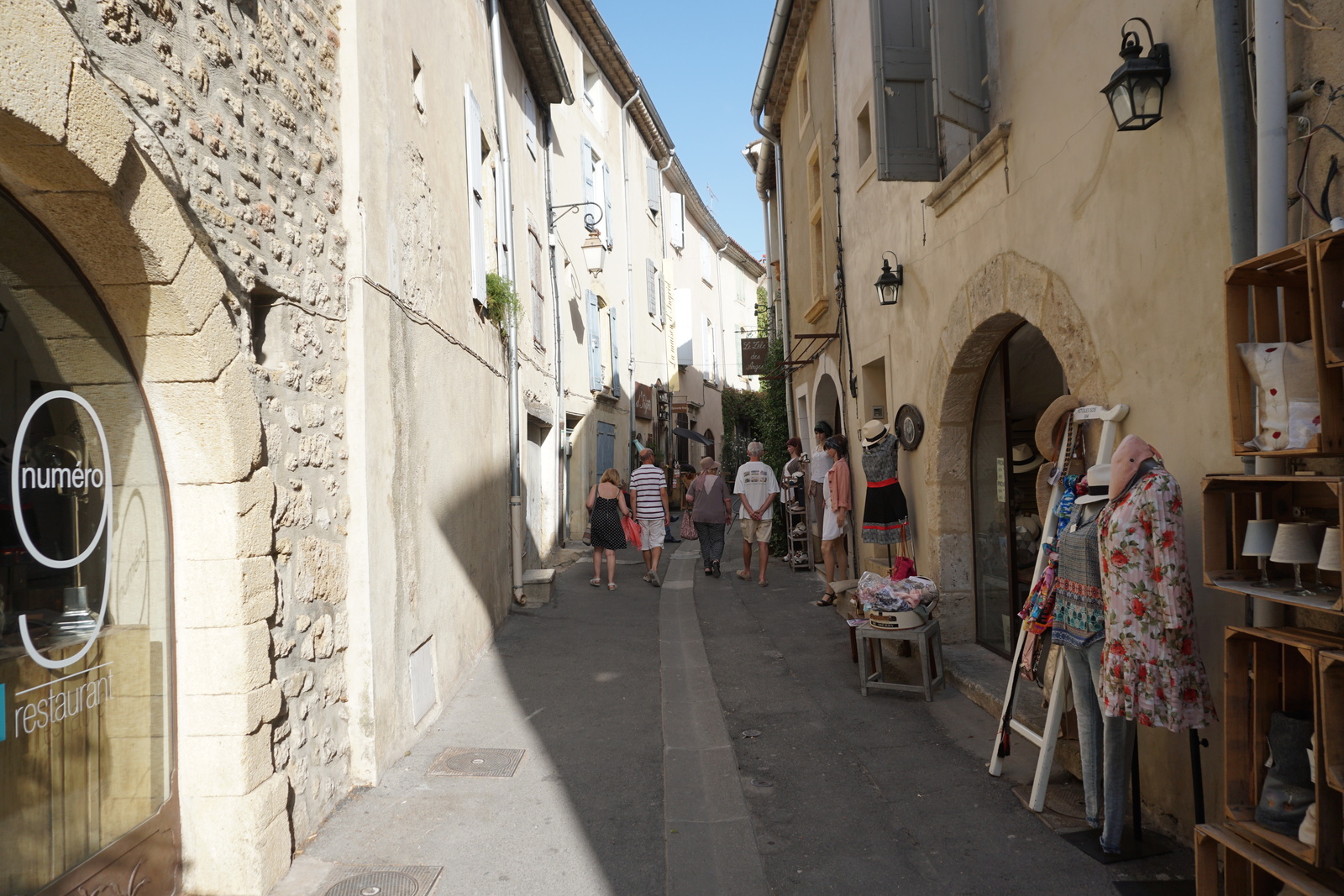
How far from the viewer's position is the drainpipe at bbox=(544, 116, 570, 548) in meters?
12.5

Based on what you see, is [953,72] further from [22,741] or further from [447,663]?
[22,741]

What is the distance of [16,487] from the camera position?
Result: 246 centimetres

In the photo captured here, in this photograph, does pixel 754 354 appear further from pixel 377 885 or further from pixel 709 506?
pixel 377 885

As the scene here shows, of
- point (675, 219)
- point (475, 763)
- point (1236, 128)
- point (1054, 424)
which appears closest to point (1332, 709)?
point (1236, 128)

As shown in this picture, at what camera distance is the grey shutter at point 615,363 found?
17.3 metres

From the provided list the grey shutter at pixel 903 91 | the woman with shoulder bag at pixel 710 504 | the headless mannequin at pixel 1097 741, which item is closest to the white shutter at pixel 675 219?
the woman with shoulder bag at pixel 710 504

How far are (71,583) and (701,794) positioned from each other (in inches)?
109

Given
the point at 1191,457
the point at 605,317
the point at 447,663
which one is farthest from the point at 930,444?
the point at 605,317

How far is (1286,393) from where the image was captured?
8.38 feet

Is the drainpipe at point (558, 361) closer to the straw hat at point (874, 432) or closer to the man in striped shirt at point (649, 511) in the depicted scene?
the man in striped shirt at point (649, 511)

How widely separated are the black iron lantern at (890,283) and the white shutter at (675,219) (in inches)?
624

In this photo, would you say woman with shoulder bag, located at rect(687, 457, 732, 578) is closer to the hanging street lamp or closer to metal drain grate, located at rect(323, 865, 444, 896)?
the hanging street lamp

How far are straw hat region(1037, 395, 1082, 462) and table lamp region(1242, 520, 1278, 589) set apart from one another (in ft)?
4.96

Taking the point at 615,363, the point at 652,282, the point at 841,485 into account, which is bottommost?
the point at 841,485
